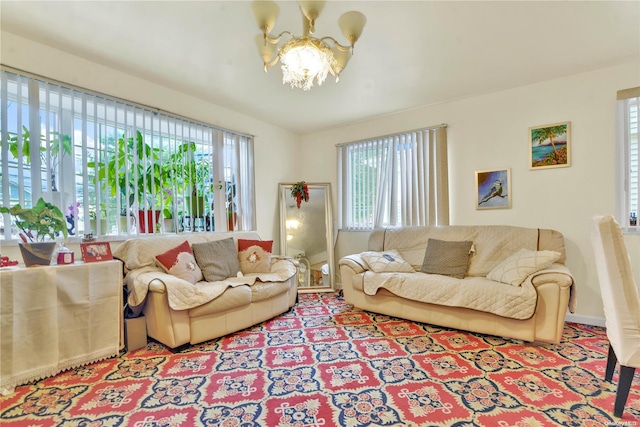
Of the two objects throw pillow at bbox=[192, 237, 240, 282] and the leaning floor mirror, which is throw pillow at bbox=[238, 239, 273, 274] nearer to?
throw pillow at bbox=[192, 237, 240, 282]

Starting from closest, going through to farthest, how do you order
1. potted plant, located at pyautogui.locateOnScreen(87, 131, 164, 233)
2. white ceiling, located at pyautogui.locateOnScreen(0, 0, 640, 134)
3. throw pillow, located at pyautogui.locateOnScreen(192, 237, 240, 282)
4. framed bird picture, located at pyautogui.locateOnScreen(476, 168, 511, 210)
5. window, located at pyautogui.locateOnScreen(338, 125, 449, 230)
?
white ceiling, located at pyautogui.locateOnScreen(0, 0, 640, 134), potted plant, located at pyautogui.locateOnScreen(87, 131, 164, 233), throw pillow, located at pyautogui.locateOnScreen(192, 237, 240, 282), framed bird picture, located at pyautogui.locateOnScreen(476, 168, 511, 210), window, located at pyautogui.locateOnScreen(338, 125, 449, 230)

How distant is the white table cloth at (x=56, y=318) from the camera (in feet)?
5.82

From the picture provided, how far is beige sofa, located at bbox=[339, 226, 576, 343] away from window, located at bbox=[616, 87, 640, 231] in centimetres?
57

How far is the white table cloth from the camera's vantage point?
1774 mm

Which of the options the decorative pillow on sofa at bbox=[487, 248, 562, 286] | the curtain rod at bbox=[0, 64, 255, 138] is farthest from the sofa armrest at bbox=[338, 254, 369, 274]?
the curtain rod at bbox=[0, 64, 255, 138]

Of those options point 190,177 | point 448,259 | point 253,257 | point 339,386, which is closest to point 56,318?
point 253,257

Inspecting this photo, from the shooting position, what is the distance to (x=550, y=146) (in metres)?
3.00

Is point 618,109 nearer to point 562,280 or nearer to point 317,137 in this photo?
point 562,280

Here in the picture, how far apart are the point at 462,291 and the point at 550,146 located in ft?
6.06

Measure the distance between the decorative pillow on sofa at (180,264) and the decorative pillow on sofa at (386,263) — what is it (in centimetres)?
177

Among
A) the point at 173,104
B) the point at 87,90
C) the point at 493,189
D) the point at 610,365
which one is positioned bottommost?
the point at 610,365

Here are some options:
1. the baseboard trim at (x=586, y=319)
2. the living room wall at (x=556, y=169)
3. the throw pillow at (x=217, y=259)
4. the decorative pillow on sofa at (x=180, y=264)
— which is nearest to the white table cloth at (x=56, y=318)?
the decorative pillow on sofa at (x=180, y=264)

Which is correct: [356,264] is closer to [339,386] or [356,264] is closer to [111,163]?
[339,386]

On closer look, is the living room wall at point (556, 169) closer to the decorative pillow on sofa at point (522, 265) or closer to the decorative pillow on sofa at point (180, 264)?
the decorative pillow on sofa at point (522, 265)
